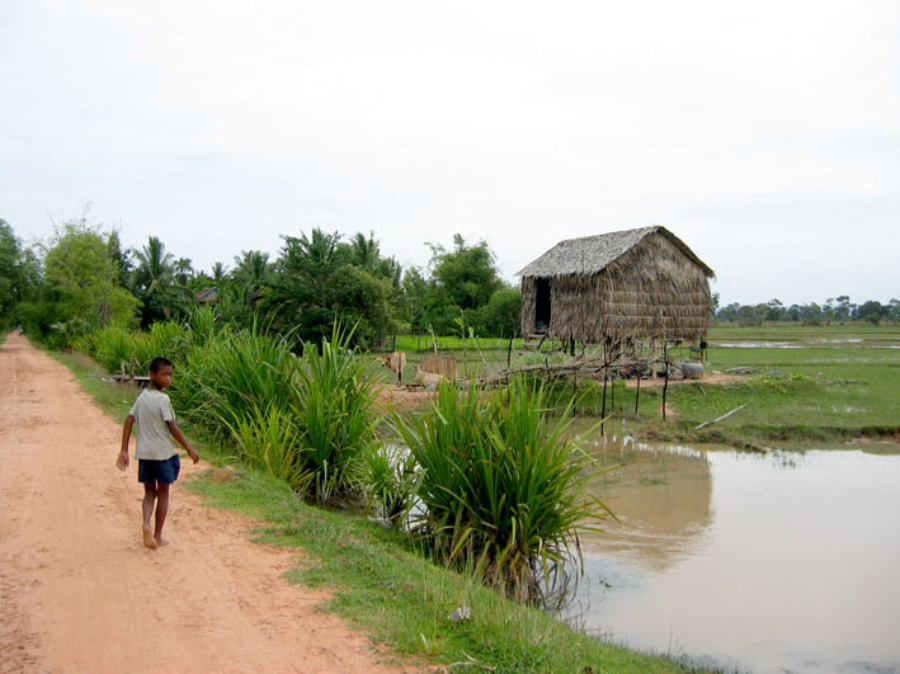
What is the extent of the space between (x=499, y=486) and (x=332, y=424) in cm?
282

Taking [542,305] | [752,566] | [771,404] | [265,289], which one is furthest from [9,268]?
[752,566]

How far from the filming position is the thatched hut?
19.0 meters

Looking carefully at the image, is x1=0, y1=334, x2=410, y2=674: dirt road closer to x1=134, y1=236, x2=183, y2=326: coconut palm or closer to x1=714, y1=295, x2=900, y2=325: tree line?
x1=134, y1=236, x2=183, y2=326: coconut palm

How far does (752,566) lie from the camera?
7.57 meters

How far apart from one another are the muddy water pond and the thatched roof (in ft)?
26.3

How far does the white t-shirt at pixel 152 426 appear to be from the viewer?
206 inches

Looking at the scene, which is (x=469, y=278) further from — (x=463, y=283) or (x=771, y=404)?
(x=771, y=404)

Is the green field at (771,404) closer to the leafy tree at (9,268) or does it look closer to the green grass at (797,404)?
the green grass at (797,404)

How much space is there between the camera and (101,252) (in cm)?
3216

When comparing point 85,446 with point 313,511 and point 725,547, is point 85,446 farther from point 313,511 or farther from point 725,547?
point 725,547

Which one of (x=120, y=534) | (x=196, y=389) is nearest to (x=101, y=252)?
(x=196, y=389)

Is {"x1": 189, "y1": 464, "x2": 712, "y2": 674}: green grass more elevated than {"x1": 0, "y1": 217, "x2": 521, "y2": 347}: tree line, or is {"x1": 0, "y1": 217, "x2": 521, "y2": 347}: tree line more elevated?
{"x1": 0, "y1": 217, "x2": 521, "y2": 347}: tree line

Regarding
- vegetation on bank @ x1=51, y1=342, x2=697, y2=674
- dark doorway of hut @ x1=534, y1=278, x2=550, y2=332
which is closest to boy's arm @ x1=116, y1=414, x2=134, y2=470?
vegetation on bank @ x1=51, y1=342, x2=697, y2=674

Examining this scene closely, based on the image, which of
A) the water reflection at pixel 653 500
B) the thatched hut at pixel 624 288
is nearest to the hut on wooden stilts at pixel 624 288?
the thatched hut at pixel 624 288
